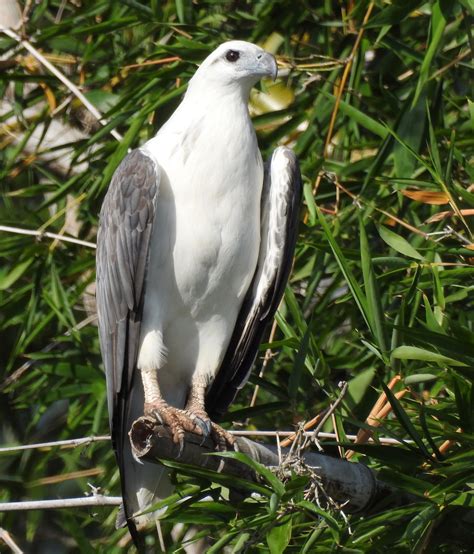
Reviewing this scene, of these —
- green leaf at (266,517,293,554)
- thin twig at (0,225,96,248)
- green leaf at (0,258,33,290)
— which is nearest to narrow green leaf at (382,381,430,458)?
green leaf at (266,517,293,554)

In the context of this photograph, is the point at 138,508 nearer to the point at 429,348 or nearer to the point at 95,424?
the point at 95,424

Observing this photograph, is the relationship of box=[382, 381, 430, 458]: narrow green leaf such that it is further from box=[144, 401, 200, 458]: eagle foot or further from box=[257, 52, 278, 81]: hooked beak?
box=[257, 52, 278, 81]: hooked beak

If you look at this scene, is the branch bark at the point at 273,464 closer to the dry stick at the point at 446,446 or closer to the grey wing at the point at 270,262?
the dry stick at the point at 446,446

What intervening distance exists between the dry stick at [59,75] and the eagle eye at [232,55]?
74cm

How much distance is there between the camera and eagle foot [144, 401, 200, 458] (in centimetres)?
358

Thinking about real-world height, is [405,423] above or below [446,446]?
above

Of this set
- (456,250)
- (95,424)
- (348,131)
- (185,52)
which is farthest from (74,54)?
(456,250)

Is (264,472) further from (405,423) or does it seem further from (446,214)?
(446,214)

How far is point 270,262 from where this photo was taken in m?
4.07

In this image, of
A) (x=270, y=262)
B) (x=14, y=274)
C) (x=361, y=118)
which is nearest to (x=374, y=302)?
(x=270, y=262)

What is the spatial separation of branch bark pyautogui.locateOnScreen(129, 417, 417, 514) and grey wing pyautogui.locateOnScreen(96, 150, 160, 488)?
0.48 metres

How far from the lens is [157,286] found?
154 inches

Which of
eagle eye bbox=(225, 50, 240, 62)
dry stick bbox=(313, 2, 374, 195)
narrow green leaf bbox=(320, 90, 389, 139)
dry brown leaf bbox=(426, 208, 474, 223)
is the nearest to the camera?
dry brown leaf bbox=(426, 208, 474, 223)

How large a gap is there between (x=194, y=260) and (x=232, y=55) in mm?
800
